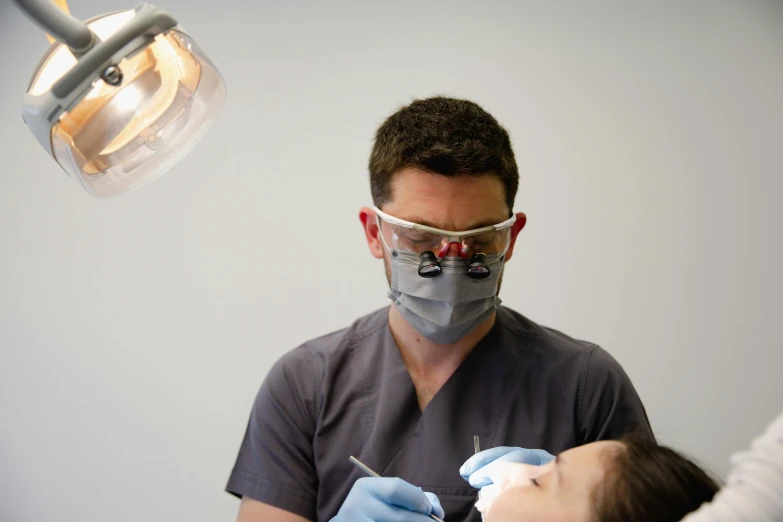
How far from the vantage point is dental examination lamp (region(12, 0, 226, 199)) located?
2.84 feet

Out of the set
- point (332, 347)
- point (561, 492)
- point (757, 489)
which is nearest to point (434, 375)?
point (332, 347)

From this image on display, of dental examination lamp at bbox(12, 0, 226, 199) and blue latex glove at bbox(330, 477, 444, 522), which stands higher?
dental examination lamp at bbox(12, 0, 226, 199)

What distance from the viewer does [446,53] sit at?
238cm

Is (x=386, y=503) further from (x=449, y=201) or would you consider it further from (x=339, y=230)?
(x=339, y=230)

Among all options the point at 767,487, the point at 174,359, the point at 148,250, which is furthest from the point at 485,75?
the point at 767,487

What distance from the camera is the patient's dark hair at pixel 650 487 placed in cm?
102

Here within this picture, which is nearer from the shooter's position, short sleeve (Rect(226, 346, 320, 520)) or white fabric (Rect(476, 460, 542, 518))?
Answer: white fabric (Rect(476, 460, 542, 518))

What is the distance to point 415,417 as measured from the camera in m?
1.56

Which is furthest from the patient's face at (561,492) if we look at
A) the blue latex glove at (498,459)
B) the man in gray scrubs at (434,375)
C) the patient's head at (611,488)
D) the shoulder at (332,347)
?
the shoulder at (332,347)

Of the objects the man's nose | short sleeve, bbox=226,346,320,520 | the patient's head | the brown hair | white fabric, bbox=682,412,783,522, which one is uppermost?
the brown hair

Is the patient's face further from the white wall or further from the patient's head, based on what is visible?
the white wall

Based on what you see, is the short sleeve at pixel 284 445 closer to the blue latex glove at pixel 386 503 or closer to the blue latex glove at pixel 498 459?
the blue latex glove at pixel 386 503

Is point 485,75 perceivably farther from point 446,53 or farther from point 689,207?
point 689,207

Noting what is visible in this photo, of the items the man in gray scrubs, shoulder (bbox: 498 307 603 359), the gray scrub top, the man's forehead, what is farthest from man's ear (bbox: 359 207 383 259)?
shoulder (bbox: 498 307 603 359)
